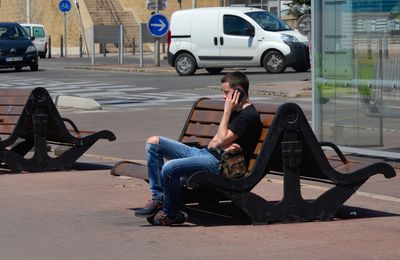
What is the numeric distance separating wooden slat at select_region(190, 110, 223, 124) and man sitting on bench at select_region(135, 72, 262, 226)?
2.21 feet

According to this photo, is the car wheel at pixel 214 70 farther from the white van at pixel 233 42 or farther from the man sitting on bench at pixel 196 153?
the man sitting on bench at pixel 196 153

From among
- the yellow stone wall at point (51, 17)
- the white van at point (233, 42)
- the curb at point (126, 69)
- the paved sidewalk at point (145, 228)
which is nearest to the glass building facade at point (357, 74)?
the paved sidewalk at point (145, 228)

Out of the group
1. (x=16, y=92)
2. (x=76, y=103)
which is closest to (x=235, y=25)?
(x=76, y=103)

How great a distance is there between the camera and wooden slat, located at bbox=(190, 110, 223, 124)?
9.04 meters

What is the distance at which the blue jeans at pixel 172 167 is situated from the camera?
8.05 m

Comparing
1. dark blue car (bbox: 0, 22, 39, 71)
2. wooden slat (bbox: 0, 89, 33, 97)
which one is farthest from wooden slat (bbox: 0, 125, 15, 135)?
dark blue car (bbox: 0, 22, 39, 71)

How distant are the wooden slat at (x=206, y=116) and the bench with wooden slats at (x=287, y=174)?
586 mm

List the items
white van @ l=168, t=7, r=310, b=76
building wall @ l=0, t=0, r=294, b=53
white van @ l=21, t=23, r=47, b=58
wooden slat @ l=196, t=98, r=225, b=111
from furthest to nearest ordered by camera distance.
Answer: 1. building wall @ l=0, t=0, r=294, b=53
2. white van @ l=21, t=23, r=47, b=58
3. white van @ l=168, t=7, r=310, b=76
4. wooden slat @ l=196, t=98, r=225, b=111

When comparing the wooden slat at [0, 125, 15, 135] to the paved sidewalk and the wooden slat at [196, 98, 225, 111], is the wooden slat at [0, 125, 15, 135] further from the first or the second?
the wooden slat at [196, 98, 225, 111]

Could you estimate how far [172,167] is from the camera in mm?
8016

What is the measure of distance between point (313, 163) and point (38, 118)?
410 cm

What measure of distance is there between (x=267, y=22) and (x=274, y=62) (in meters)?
1.33

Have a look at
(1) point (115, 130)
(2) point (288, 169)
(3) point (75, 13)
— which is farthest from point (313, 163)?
(3) point (75, 13)

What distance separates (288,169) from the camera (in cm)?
829
